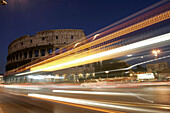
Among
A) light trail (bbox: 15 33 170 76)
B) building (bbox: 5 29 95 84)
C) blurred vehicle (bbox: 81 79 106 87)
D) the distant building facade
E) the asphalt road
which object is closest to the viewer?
the asphalt road

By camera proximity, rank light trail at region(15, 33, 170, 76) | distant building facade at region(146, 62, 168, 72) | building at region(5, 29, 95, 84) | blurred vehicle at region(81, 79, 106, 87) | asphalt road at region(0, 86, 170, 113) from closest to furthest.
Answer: asphalt road at region(0, 86, 170, 113) < light trail at region(15, 33, 170, 76) < distant building facade at region(146, 62, 168, 72) < blurred vehicle at region(81, 79, 106, 87) < building at region(5, 29, 95, 84)

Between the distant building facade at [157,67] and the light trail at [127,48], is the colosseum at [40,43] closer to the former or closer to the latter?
the light trail at [127,48]

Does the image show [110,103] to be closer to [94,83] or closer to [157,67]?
[157,67]

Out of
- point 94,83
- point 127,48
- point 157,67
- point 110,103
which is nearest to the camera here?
point 110,103

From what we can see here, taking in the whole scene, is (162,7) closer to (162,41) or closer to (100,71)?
(162,41)

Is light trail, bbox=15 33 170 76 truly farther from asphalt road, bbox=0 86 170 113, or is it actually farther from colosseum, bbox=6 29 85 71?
colosseum, bbox=6 29 85 71

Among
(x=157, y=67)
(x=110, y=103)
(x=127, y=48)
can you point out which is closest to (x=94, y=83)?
(x=127, y=48)

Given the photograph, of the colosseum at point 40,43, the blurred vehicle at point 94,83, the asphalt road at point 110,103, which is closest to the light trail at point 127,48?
the blurred vehicle at point 94,83

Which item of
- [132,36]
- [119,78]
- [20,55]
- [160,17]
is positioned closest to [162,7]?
[160,17]

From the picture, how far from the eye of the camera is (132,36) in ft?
22.9

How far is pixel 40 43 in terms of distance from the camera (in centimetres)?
6625

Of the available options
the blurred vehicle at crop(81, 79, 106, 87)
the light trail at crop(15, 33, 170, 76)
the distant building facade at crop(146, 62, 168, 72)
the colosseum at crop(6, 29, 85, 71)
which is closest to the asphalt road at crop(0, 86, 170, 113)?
the blurred vehicle at crop(81, 79, 106, 87)

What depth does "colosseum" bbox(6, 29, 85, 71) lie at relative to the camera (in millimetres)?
62450

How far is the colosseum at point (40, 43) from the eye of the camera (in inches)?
2459
